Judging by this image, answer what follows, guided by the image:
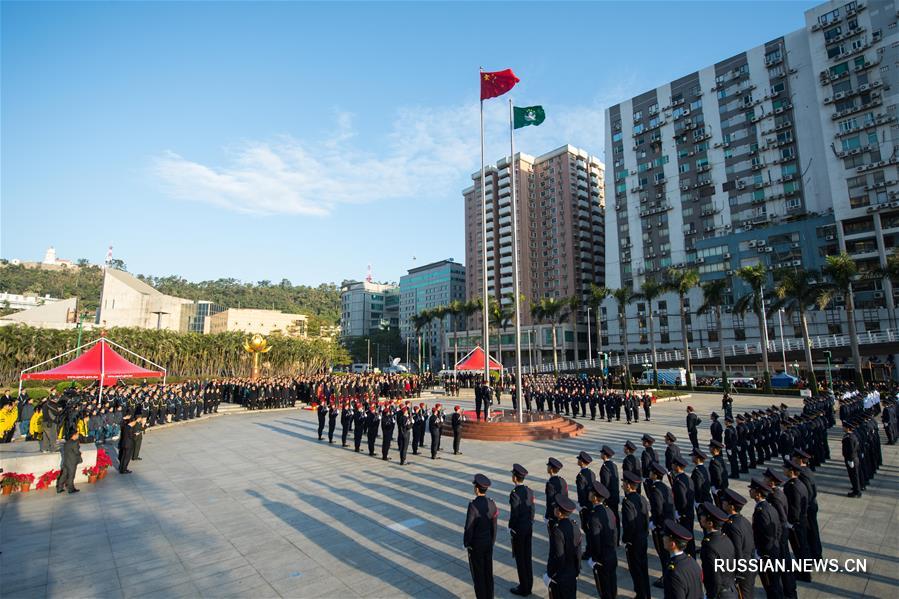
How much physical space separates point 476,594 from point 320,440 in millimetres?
13350

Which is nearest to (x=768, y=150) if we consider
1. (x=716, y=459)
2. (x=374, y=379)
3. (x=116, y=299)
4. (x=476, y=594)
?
(x=374, y=379)

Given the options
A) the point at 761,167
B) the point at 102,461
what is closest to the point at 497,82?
the point at 102,461

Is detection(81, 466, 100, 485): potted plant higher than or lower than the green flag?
lower

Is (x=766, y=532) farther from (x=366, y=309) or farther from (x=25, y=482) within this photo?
(x=366, y=309)

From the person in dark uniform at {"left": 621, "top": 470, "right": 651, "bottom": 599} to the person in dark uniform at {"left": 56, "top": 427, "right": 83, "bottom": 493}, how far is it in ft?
39.2

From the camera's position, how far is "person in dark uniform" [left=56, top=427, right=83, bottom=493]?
34.1 ft

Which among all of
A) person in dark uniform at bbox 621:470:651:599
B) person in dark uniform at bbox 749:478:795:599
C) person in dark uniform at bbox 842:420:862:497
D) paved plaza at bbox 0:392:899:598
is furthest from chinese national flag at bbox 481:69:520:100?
person in dark uniform at bbox 749:478:795:599

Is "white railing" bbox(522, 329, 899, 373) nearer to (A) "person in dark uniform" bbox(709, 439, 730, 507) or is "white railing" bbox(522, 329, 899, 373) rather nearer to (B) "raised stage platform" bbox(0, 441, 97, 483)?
(A) "person in dark uniform" bbox(709, 439, 730, 507)

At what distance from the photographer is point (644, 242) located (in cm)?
7325

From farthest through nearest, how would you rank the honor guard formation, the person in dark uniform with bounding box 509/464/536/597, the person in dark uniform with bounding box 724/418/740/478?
the person in dark uniform with bounding box 724/418/740/478 → the person in dark uniform with bounding box 509/464/536/597 → the honor guard formation

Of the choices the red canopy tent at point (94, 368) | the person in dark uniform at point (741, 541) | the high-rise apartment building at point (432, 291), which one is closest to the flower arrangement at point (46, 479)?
the red canopy tent at point (94, 368)

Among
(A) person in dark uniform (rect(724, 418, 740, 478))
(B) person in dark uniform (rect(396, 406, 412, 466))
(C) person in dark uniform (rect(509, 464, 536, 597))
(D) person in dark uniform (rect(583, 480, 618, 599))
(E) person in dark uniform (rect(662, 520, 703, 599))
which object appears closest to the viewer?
(E) person in dark uniform (rect(662, 520, 703, 599))

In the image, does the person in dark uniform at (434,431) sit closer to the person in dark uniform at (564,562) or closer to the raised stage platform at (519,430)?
the raised stage platform at (519,430)

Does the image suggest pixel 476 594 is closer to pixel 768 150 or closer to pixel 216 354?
pixel 216 354
